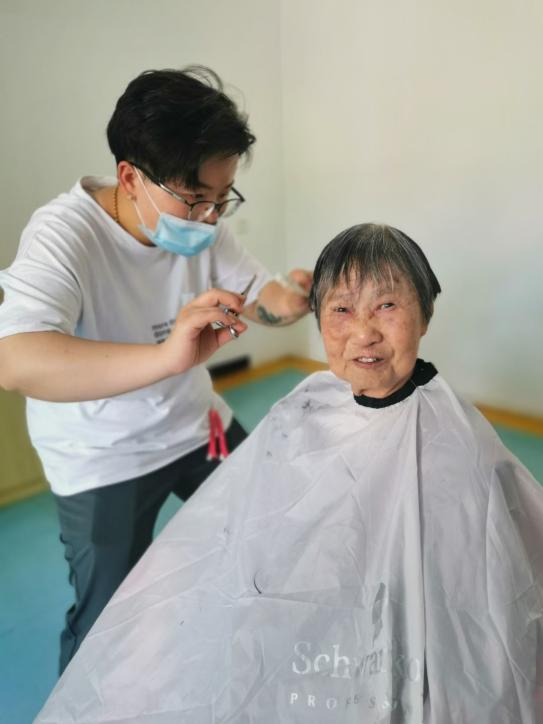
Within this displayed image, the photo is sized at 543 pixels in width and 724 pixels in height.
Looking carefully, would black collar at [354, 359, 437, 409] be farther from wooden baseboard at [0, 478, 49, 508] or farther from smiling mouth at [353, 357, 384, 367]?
wooden baseboard at [0, 478, 49, 508]

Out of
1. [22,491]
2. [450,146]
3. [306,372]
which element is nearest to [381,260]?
[450,146]

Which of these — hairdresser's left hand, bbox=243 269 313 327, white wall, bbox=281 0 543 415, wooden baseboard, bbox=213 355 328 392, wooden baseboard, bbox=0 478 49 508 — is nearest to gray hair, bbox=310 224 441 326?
hairdresser's left hand, bbox=243 269 313 327

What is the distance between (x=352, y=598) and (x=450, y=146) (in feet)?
5.91

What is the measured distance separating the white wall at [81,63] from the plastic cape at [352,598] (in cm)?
148

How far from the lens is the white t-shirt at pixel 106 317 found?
1031mm

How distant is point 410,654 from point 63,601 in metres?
1.32

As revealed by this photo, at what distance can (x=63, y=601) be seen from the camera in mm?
1725

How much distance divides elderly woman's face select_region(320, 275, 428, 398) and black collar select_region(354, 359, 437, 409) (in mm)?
41

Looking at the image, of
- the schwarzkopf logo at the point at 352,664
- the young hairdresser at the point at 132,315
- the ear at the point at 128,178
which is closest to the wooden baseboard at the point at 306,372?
the young hairdresser at the point at 132,315

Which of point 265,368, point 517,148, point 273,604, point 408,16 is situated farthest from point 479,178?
point 273,604

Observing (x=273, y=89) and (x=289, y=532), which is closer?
(x=289, y=532)

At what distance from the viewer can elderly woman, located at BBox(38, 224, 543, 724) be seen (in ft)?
2.52

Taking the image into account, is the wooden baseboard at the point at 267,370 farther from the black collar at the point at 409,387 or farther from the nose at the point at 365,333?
the nose at the point at 365,333

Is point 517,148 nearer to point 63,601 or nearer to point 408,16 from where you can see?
point 408,16
